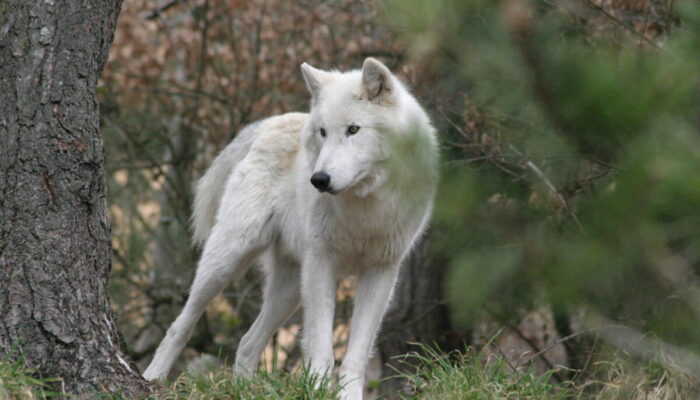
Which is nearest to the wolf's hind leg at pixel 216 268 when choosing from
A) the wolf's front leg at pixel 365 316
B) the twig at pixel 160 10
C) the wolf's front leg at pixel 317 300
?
the wolf's front leg at pixel 317 300

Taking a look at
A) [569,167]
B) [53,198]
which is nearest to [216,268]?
[53,198]

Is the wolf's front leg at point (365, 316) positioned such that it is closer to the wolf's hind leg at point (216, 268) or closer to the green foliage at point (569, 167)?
the wolf's hind leg at point (216, 268)

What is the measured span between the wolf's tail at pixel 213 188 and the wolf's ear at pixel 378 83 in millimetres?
1385

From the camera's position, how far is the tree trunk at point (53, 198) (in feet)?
10.6

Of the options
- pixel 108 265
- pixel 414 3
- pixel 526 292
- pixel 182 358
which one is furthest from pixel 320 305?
pixel 182 358

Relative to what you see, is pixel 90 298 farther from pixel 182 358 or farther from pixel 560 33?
pixel 182 358

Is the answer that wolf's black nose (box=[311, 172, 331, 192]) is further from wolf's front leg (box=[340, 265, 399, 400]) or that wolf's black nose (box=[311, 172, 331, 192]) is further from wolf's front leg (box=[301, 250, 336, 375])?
wolf's front leg (box=[340, 265, 399, 400])

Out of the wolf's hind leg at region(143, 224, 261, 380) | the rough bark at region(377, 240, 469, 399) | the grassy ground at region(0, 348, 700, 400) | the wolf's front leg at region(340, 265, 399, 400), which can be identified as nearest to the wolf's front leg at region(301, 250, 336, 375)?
the wolf's front leg at region(340, 265, 399, 400)

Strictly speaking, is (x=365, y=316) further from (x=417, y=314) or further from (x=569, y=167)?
(x=417, y=314)

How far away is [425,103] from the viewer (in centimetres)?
577

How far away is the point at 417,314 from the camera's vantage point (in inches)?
284

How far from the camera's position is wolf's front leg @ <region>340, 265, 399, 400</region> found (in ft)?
14.6

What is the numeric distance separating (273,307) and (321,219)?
3.02 feet

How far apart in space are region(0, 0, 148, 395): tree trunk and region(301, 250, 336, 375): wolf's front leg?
1.26 m
